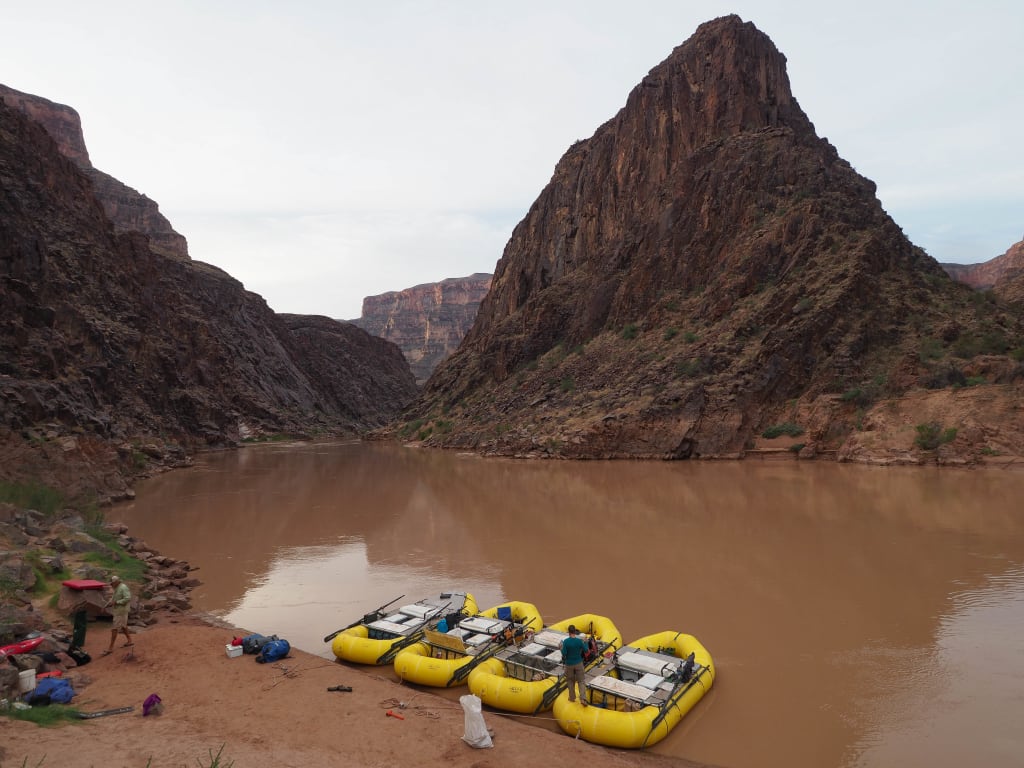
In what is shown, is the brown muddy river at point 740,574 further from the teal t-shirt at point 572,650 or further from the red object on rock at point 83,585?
the red object on rock at point 83,585

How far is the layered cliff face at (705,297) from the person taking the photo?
40.1m

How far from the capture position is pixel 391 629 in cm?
1136

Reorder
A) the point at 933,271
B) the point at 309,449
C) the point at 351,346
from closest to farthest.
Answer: the point at 933,271, the point at 309,449, the point at 351,346

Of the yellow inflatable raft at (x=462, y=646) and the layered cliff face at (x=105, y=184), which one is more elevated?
the layered cliff face at (x=105, y=184)

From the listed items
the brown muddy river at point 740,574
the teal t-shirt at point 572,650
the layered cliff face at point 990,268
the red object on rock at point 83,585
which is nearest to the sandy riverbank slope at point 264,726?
the teal t-shirt at point 572,650

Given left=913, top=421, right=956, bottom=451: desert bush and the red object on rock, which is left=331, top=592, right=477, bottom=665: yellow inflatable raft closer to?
the red object on rock

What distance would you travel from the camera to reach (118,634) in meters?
11.4

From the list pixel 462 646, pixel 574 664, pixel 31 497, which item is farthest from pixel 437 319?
pixel 574 664

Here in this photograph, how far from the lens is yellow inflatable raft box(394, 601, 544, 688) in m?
9.81

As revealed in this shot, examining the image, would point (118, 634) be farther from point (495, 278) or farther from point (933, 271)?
point (495, 278)

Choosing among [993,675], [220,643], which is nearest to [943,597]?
[993,675]

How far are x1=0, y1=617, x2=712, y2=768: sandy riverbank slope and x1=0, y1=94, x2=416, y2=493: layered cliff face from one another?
16.0m

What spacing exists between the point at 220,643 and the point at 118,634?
6.18 feet

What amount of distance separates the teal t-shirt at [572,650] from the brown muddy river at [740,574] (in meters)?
1.38
